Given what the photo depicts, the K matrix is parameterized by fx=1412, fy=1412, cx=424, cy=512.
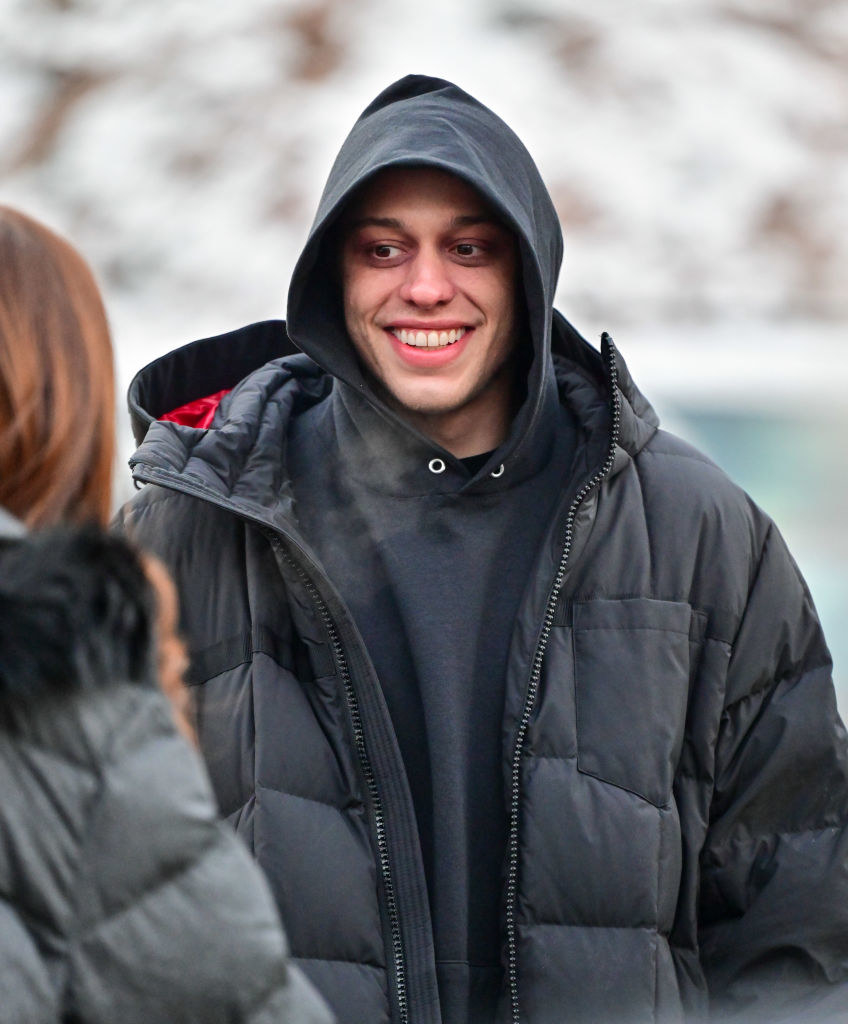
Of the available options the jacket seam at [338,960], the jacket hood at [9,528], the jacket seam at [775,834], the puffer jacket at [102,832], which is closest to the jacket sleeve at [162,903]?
the puffer jacket at [102,832]

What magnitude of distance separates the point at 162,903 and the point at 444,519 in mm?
974

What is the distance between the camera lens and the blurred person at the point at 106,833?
85 cm

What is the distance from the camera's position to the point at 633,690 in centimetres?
167

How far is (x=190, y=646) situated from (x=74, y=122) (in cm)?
157

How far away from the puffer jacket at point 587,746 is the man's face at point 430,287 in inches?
6.5

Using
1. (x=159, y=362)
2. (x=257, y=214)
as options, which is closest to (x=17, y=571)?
(x=159, y=362)

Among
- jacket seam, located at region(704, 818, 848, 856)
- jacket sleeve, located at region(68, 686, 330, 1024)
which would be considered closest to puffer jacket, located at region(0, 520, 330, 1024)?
jacket sleeve, located at region(68, 686, 330, 1024)

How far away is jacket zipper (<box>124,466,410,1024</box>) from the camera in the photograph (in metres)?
1.57

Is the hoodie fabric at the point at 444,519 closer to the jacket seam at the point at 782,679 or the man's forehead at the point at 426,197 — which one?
the man's forehead at the point at 426,197

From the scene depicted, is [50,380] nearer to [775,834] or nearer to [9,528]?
[9,528]

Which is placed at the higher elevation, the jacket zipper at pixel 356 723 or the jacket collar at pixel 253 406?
the jacket collar at pixel 253 406

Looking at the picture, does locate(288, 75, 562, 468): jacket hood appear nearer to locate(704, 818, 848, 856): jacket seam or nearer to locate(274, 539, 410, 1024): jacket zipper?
locate(274, 539, 410, 1024): jacket zipper

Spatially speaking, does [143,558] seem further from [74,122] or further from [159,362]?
[74,122]

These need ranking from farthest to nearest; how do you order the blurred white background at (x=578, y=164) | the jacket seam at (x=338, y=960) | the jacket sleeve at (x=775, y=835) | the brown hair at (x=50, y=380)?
the blurred white background at (x=578, y=164), the jacket sleeve at (x=775, y=835), the jacket seam at (x=338, y=960), the brown hair at (x=50, y=380)
